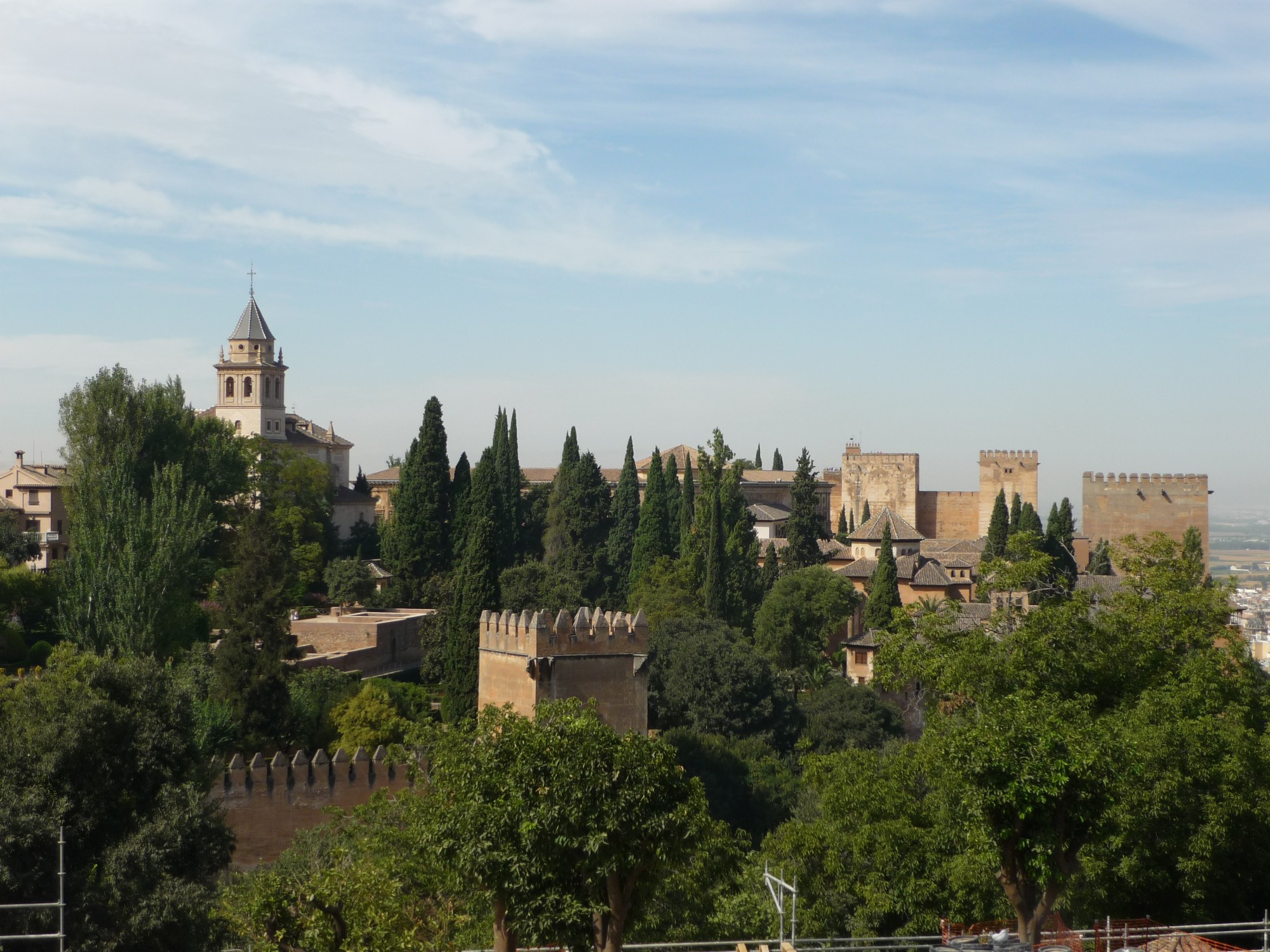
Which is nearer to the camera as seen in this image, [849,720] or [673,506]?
[849,720]

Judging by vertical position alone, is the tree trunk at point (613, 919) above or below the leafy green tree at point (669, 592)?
below

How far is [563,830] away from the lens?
38.3ft

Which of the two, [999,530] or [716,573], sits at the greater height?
[999,530]

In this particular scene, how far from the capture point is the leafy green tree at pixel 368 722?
30547 millimetres

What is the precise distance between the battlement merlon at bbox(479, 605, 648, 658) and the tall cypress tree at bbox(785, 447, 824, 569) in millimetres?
23611

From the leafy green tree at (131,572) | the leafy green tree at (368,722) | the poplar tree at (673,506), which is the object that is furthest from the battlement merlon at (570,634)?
the poplar tree at (673,506)

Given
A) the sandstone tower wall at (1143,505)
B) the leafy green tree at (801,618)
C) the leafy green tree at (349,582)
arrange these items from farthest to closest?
the sandstone tower wall at (1143,505) → the leafy green tree at (349,582) → the leafy green tree at (801,618)

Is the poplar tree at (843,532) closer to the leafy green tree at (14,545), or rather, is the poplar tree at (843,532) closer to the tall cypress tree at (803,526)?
the tall cypress tree at (803,526)

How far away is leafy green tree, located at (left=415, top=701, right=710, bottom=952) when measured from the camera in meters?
11.6

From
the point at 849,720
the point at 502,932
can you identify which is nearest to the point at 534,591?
the point at 849,720

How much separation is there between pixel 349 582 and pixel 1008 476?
47.6 metres

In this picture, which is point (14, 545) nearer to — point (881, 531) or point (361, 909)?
point (361, 909)

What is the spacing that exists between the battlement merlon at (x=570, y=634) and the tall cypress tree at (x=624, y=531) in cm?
2095

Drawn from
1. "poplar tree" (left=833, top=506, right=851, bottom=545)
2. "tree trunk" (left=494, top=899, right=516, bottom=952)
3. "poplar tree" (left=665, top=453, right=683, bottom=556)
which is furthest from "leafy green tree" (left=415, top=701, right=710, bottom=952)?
"poplar tree" (left=833, top=506, right=851, bottom=545)
